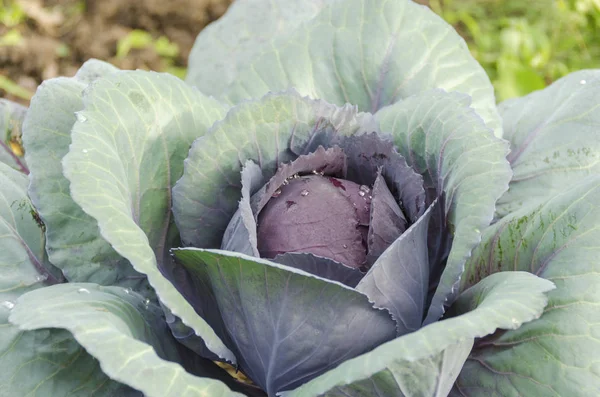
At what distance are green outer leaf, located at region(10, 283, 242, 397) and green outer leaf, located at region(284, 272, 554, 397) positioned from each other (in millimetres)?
208

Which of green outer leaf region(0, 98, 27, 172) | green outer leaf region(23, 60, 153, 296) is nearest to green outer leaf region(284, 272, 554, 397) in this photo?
green outer leaf region(23, 60, 153, 296)

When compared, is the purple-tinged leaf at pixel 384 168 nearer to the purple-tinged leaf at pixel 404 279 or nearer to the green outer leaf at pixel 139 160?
the purple-tinged leaf at pixel 404 279

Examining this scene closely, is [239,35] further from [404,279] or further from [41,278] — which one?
[404,279]

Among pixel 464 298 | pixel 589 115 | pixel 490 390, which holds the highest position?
pixel 589 115

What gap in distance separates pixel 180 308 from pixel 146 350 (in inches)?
4.4

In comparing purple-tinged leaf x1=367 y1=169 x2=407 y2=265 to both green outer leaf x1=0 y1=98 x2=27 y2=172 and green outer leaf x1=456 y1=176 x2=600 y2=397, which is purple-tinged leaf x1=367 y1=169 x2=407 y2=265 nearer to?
green outer leaf x1=456 y1=176 x2=600 y2=397

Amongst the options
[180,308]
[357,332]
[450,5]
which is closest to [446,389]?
[357,332]

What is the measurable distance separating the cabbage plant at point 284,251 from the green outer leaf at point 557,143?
11 mm

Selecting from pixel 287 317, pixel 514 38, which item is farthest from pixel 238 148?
pixel 514 38

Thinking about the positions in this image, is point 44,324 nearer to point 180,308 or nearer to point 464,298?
point 180,308

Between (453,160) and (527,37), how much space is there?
2546 millimetres

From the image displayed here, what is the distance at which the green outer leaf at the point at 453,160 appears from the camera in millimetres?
1239

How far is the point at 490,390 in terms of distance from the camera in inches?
52.6

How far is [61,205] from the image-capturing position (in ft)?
4.69
